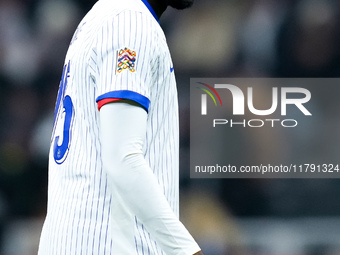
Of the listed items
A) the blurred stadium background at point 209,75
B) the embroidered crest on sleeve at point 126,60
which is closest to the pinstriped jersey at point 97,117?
the embroidered crest on sleeve at point 126,60

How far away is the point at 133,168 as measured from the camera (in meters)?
1.67

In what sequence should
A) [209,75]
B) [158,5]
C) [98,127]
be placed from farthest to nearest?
[209,75] < [158,5] < [98,127]

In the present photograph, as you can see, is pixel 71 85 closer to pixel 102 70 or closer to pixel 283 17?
pixel 102 70

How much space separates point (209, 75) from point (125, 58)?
3129 millimetres

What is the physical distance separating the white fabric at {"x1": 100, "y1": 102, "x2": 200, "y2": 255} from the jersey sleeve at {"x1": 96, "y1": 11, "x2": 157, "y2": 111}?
0.03 m

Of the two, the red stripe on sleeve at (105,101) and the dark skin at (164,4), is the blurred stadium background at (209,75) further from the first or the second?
the red stripe on sleeve at (105,101)

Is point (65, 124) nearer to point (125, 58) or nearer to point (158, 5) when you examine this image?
point (125, 58)

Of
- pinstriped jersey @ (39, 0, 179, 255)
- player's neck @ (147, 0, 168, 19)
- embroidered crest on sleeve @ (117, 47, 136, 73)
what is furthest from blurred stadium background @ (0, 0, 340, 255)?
embroidered crest on sleeve @ (117, 47, 136, 73)

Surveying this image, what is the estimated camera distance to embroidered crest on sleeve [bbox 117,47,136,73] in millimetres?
1699

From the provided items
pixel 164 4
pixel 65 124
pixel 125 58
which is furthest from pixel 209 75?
pixel 125 58

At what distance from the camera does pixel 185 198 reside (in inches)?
188

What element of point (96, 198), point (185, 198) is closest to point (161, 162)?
point (96, 198)

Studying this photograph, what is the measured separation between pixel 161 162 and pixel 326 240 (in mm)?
3191

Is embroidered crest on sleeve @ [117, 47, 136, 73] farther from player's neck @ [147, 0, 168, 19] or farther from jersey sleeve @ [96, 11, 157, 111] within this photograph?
player's neck @ [147, 0, 168, 19]
